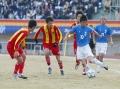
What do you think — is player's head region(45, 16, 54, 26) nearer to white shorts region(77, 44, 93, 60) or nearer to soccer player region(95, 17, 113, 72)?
white shorts region(77, 44, 93, 60)

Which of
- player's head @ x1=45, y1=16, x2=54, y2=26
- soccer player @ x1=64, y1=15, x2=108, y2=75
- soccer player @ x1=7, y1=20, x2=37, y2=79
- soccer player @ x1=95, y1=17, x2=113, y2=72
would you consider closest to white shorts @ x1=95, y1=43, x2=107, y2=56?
soccer player @ x1=95, y1=17, x2=113, y2=72

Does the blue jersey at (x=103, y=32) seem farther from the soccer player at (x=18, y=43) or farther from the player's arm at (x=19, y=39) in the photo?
the player's arm at (x=19, y=39)

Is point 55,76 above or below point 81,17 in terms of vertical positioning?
below

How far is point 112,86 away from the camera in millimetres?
14617

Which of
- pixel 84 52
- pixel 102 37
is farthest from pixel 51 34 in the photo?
pixel 102 37

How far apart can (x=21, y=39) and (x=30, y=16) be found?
22512 mm

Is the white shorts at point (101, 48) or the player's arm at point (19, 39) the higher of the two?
the player's arm at point (19, 39)

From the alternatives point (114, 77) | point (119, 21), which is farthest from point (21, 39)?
point (119, 21)

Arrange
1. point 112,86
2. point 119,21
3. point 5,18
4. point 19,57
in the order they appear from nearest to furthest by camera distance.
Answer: point 112,86, point 19,57, point 119,21, point 5,18

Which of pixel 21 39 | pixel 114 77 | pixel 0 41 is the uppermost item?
pixel 21 39

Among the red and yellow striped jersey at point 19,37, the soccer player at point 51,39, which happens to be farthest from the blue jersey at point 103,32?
the red and yellow striped jersey at point 19,37

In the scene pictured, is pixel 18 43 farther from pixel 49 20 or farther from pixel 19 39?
pixel 49 20

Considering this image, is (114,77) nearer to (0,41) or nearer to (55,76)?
(55,76)

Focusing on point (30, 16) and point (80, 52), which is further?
point (30, 16)
